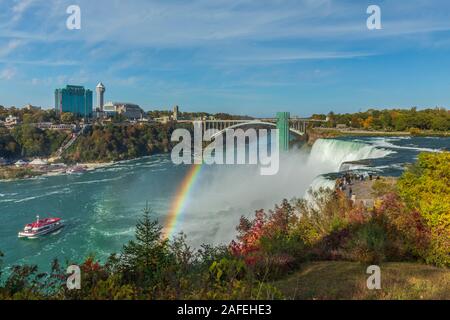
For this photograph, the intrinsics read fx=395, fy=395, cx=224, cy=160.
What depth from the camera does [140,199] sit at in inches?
767

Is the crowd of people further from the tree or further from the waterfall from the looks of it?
the waterfall

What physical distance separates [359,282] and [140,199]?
1652cm

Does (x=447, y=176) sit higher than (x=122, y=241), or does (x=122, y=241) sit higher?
(x=447, y=176)

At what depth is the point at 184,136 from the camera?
168 ft

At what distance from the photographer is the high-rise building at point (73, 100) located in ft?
231

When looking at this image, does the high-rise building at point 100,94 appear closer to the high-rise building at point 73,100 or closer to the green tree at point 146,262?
the high-rise building at point 73,100

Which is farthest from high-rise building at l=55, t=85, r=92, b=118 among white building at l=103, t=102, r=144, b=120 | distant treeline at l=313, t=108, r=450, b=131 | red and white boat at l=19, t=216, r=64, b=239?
red and white boat at l=19, t=216, r=64, b=239

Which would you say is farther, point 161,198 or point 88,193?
point 88,193

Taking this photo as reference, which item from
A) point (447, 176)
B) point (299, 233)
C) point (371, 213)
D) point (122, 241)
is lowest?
point (122, 241)

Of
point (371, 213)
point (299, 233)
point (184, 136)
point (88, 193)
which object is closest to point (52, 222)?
point (88, 193)

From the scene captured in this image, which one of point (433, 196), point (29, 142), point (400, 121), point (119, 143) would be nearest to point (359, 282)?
point (433, 196)

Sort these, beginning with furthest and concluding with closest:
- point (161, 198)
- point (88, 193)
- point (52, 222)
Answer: point (88, 193)
point (161, 198)
point (52, 222)
